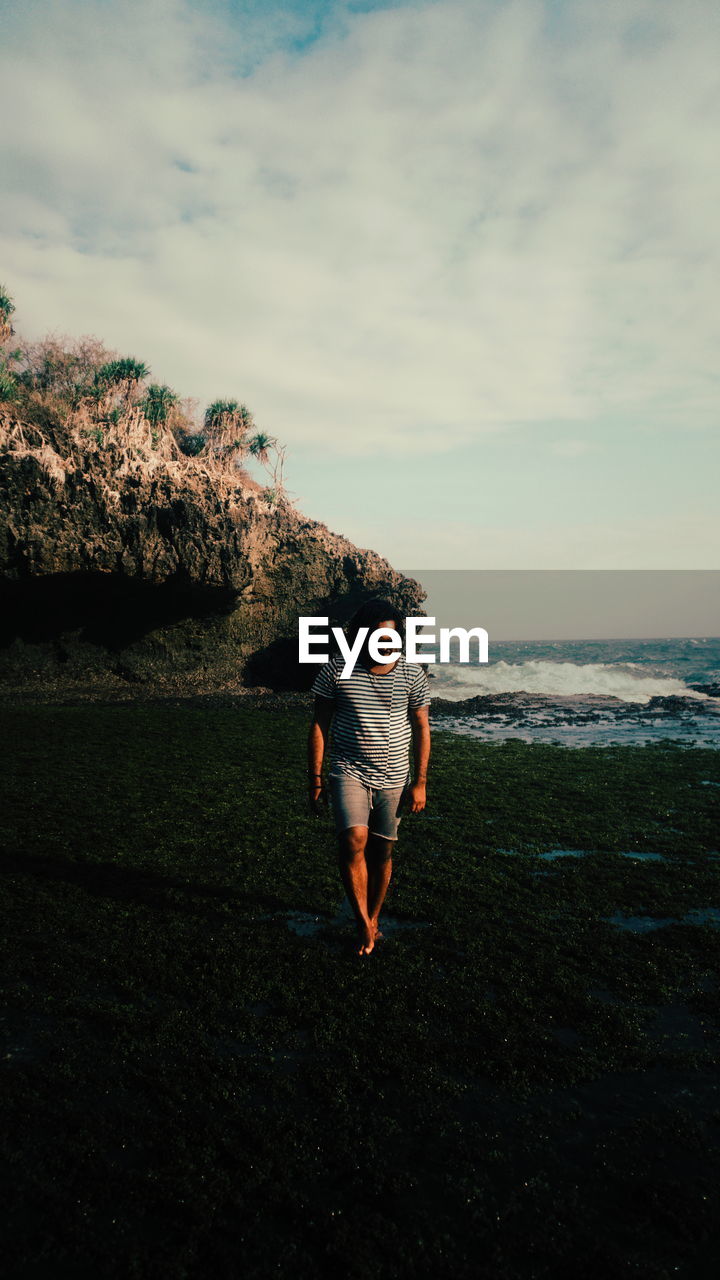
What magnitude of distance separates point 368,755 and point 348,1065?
190 centimetres

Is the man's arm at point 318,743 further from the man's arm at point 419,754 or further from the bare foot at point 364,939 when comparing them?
the bare foot at point 364,939

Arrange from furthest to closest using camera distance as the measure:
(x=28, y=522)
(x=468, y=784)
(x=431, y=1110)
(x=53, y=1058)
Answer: (x=28, y=522)
(x=468, y=784)
(x=53, y=1058)
(x=431, y=1110)

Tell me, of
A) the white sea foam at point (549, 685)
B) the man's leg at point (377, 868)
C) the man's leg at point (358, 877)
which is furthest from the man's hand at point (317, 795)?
the white sea foam at point (549, 685)

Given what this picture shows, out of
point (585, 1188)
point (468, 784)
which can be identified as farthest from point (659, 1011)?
point (468, 784)

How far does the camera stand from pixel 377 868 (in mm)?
4793

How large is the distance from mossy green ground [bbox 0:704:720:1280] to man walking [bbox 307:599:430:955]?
0.60 metres

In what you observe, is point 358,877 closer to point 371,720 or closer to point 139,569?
point 371,720

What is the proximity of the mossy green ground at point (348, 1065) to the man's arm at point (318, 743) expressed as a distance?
1.16 metres

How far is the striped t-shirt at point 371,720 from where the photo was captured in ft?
15.1

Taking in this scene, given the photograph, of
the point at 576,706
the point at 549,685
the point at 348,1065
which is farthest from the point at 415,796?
the point at 549,685

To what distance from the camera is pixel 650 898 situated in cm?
605

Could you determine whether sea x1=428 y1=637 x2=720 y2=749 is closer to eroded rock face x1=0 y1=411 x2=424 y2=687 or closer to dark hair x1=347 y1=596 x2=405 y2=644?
eroded rock face x1=0 y1=411 x2=424 y2=687

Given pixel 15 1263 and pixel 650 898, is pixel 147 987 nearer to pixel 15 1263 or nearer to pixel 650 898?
pixel 15 1263

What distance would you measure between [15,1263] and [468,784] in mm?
10012
